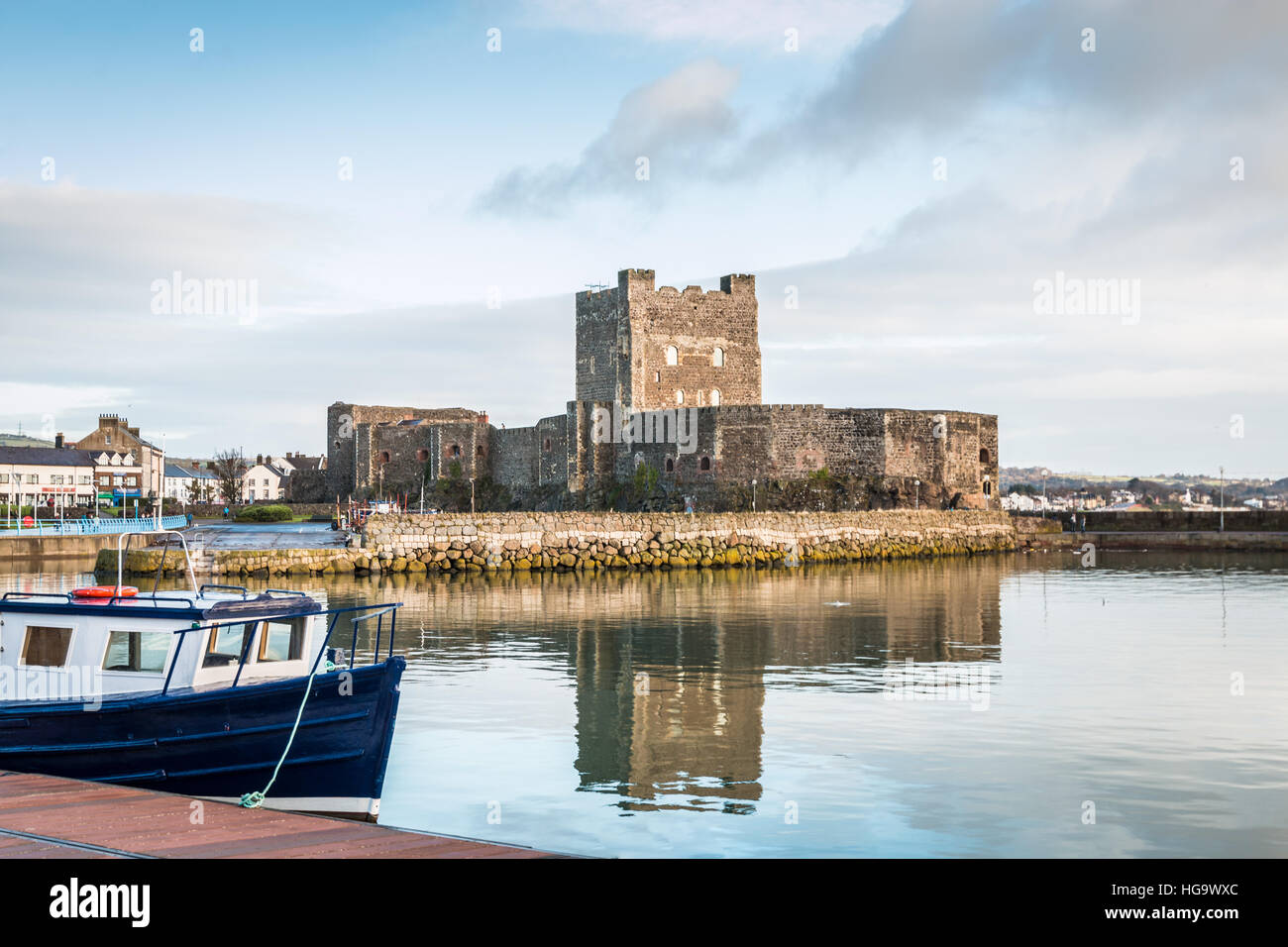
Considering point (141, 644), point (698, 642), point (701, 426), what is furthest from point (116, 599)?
point (701, 426)

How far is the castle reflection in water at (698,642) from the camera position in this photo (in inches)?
468

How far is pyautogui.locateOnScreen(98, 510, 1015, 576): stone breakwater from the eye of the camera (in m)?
35.0

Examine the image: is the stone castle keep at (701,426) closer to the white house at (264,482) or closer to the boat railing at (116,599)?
the boat railing at (116,599)

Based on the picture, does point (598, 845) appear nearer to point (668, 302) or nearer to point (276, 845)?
point (276, 845)

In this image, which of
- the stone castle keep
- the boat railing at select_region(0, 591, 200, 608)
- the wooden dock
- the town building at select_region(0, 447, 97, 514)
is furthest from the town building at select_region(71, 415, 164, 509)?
the wooden dock

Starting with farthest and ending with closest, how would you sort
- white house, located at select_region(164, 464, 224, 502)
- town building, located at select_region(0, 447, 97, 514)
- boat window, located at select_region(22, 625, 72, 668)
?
white house, located at select_region(164, 464, 224, 502)
town building, located at select_region(0, 447, 97, 514)
boat window, located at select_region(22, 625, 72, 668)

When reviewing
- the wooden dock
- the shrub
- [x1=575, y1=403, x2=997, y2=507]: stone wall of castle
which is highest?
[x1=575, y1=403, x2=997, y2=507]: stone wall of castle

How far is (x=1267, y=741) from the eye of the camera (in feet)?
41.2

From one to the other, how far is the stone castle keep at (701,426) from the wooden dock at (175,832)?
126ft

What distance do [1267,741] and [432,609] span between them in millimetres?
16894

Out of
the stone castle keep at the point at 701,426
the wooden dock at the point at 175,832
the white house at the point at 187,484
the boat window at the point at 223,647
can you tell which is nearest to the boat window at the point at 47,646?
the boat window at the point at 223,647

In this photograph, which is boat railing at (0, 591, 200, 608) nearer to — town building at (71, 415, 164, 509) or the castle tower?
the castle tower

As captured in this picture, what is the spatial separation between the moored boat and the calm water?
82cm
